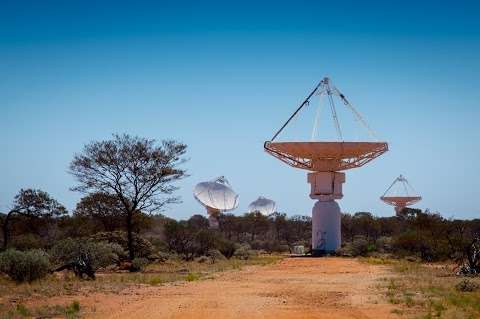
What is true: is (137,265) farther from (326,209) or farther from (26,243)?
(326,209)

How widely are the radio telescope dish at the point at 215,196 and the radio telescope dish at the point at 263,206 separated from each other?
18099 millimetres

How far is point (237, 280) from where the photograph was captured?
25.3 m

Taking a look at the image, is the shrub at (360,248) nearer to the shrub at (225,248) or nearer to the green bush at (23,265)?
the shrub at (225,248)

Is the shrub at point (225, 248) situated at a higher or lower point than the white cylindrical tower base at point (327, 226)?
lower

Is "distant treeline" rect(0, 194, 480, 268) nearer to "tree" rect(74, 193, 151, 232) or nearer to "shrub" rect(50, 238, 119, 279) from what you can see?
"tree" rect(74, 193, 151, 232)

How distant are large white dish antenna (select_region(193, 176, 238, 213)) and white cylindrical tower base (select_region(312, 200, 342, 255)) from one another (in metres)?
33.7

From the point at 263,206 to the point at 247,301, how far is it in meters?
89.5

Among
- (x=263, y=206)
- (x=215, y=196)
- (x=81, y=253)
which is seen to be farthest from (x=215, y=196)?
(x=81, y=253)

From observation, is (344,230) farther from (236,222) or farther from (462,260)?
(462,260)

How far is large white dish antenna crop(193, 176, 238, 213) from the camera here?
85000 millimetres

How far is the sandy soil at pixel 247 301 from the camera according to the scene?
46.9ft

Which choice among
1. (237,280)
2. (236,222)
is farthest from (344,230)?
(237,280)

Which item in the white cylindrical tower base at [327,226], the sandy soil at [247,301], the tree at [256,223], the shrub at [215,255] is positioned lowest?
the sandy soil at [247,301]

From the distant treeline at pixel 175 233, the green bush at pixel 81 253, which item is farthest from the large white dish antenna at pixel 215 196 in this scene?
the green bush at pixel 81 253
